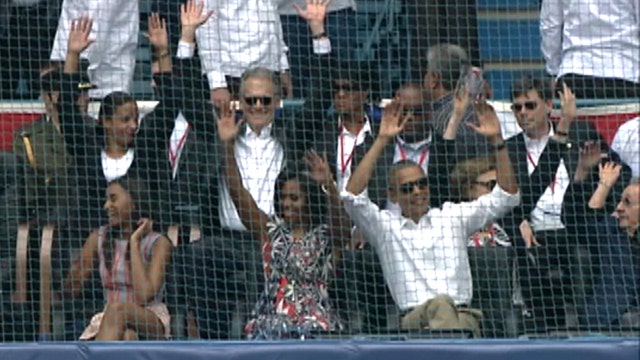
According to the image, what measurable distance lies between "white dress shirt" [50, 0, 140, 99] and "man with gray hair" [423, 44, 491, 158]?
1407 millimetres

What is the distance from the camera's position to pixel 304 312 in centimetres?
895

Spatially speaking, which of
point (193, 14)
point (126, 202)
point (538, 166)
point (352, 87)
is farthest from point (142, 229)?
point (538, 166)

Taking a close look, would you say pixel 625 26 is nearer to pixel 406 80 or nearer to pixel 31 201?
pixel 406 80

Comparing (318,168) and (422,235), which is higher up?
(318,168)

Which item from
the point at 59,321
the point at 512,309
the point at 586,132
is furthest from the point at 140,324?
the point at 586,132

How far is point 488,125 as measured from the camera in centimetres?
928

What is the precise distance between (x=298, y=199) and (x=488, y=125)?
0.97 metres

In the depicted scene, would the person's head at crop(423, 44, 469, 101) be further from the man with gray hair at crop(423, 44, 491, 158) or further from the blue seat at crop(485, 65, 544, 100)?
the blue seat at crop(485, 65, 544, 100)

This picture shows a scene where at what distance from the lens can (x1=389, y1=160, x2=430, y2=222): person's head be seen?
910 centimetres

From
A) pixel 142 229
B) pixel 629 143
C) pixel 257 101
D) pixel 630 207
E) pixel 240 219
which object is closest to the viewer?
pixel 142 229

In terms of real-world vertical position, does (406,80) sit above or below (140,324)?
above

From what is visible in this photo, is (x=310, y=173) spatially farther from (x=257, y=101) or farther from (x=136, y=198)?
(x=136, y=198)

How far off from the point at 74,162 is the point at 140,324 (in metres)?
0.85

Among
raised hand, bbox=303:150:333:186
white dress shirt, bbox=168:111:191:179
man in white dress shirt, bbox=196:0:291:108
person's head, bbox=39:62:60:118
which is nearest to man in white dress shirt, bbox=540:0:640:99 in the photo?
raised hand, bbox=303:150:333:186
